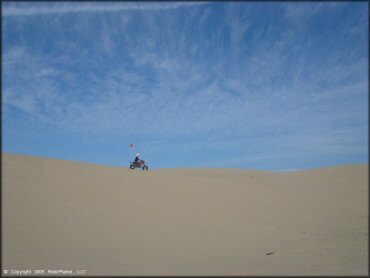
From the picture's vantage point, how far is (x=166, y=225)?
1266 cm

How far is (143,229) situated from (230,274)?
4477mm

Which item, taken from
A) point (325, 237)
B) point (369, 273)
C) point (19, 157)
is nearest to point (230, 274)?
point (369, 273)

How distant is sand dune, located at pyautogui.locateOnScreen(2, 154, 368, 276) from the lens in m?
8.71

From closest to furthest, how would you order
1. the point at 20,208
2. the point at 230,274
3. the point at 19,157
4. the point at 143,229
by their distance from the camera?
the point at 230,274, the point at 20,208, the point at 143,229, the point at 19,157

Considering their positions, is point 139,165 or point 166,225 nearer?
point 166,225

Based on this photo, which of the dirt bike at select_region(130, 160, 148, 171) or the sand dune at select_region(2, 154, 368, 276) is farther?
the dirt bike at select_region(130, 160, 148, 171)

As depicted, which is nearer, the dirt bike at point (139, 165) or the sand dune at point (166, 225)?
the sand dune at point (166, 225)

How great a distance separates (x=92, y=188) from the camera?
14.4 meters

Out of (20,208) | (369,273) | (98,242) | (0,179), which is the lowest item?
(369,273)

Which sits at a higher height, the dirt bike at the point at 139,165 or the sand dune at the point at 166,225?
the dirt bike at the point at 139,165

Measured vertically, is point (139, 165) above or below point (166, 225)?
above

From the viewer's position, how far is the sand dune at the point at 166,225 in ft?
28.6

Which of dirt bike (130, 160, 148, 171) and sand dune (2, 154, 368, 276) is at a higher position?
dirt bike (130, 160, 148, 171)

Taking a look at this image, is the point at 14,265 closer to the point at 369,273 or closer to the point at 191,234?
the point at 191,234
